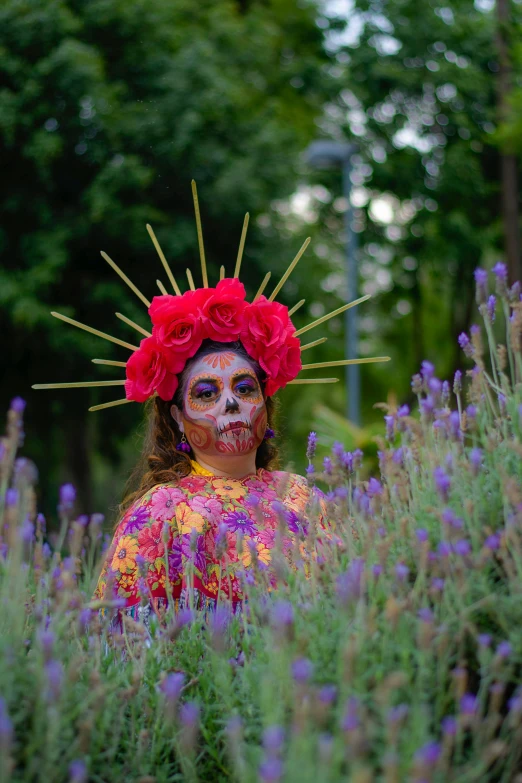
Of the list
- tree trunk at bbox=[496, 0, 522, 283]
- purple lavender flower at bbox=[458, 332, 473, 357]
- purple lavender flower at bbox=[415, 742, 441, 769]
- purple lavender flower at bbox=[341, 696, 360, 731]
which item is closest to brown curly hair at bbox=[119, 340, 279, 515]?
purple lavender flower at bbox=[458, 332, 473, 357]

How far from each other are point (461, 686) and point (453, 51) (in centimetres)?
1548

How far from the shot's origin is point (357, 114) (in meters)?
15.7

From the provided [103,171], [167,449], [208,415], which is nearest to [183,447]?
[167,449]

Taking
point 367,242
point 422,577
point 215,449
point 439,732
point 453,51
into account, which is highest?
point 453,51

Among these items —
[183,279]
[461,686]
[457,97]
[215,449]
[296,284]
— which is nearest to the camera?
[461,686]

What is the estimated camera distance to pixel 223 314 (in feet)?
11.1

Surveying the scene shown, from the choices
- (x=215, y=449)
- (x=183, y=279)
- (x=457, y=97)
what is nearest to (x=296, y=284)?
(x=183, y=279)

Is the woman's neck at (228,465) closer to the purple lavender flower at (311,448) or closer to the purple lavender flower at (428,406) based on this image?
the purple lavender flower at (311,448)

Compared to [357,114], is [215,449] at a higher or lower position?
lower

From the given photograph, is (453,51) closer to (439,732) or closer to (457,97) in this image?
(457,97)

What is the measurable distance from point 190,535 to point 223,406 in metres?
0.59

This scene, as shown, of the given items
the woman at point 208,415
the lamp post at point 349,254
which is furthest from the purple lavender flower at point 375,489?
the lamp post at point 349,254

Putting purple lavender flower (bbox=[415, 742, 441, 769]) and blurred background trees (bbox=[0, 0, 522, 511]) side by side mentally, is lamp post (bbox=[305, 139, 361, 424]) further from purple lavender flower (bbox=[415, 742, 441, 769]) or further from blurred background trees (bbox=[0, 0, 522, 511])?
purple lavender flower (bbox=[415, 742, 441, 769])

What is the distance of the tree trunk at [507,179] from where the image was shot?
12.0 meters
